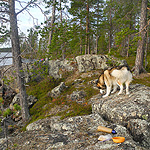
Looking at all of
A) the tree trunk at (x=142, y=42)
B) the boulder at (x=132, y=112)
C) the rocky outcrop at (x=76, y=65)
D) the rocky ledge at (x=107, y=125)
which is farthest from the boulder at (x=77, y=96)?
the tree trunk at (x=142, y=42)

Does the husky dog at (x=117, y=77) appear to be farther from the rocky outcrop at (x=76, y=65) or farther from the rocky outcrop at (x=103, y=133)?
the rocky outcrop at (x=76, y=65)

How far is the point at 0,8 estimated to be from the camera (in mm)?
6488

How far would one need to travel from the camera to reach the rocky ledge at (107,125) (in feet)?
10.5

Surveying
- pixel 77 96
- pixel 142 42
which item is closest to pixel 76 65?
pixel 77 96

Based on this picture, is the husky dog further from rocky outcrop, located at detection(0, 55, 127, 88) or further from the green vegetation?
rocky outcrop, located at detection(0, 55, 127, 88)

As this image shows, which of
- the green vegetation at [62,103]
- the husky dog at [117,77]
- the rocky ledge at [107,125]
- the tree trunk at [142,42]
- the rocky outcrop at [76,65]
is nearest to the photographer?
the rocky ledge at [107,125]

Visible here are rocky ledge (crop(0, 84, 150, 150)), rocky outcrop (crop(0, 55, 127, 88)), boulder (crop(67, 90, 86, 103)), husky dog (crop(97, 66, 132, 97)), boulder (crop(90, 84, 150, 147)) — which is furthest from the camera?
rocky outcrop (crop(0, 55, 127, 88))

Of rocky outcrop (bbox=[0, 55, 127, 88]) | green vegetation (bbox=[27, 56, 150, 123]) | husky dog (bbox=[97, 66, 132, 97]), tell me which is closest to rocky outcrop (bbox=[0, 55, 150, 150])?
husky dog (bbox=[97, 66, 132, 97])

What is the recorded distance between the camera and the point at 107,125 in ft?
13.7

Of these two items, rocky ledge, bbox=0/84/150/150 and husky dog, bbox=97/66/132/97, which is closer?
rocky ledge, bbox=0/84/150/150

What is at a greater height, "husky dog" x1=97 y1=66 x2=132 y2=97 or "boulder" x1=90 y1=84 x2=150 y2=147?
"husky dog" x1=97 y1=66 x2=132 y2=97

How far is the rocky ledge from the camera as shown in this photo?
319 centimetres

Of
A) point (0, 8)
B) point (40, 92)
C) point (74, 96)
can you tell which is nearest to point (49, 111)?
point (74, 96)

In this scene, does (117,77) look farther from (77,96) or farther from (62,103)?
(62,103)
